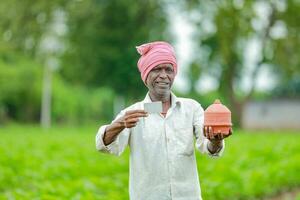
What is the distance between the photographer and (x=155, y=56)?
128 inches

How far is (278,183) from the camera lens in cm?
1005

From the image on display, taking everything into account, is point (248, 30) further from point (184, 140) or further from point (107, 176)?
point (184, 140)

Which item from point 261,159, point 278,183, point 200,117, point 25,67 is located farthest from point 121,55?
point 200,117

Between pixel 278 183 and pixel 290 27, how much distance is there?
803 inches

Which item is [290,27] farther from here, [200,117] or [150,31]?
[200,117]

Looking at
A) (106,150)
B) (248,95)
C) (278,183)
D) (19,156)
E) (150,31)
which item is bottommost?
(106,150)

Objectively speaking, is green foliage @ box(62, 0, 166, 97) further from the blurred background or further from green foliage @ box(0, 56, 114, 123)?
green foliage @ box(0, 56, 114, 123)

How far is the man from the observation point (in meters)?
3.26

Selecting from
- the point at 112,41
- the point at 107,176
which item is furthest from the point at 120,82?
the point at 107,176

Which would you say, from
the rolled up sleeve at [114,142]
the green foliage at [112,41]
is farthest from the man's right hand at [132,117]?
the green foliage at [112,41]

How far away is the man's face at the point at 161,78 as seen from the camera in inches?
128

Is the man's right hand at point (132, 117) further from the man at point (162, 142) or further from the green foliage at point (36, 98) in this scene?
the green foliage at point (36, 98)

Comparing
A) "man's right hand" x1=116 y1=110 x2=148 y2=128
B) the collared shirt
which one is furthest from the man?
"man's right hand" x1=116 y1=110 x2=148 y2=128

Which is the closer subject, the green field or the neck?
the neck
